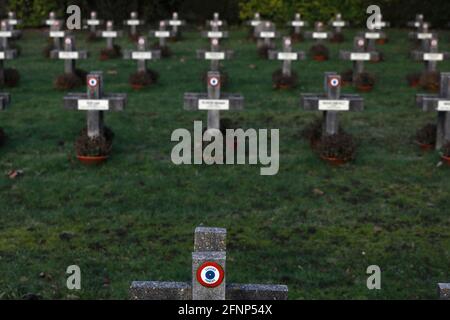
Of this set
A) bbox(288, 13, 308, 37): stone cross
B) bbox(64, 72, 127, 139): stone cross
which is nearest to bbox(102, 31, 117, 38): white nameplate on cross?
bbox(288, 13, 308, 37): stone cross

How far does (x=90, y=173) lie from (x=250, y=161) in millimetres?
2661

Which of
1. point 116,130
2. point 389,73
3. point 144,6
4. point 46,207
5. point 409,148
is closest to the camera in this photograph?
point 46,207

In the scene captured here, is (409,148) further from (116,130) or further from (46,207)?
(46,207)

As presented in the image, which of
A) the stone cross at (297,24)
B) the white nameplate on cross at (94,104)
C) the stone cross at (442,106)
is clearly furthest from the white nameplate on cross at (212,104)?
the stone cross at (297,24)

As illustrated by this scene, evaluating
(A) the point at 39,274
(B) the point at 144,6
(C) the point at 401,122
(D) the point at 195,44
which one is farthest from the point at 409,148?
(B) the point at 144,6

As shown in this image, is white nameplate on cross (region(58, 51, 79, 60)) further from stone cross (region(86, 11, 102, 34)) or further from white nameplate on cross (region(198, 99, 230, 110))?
stone cross (region(86, 11, 102, 34))

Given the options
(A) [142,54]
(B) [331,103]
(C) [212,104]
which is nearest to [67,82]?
(A) [142,54]

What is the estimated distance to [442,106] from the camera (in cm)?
1273

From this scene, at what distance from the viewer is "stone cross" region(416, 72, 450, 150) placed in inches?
502

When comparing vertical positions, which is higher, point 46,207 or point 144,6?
point 144,6

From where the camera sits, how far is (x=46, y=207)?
1062 cm

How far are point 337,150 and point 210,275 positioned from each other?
7.73m
